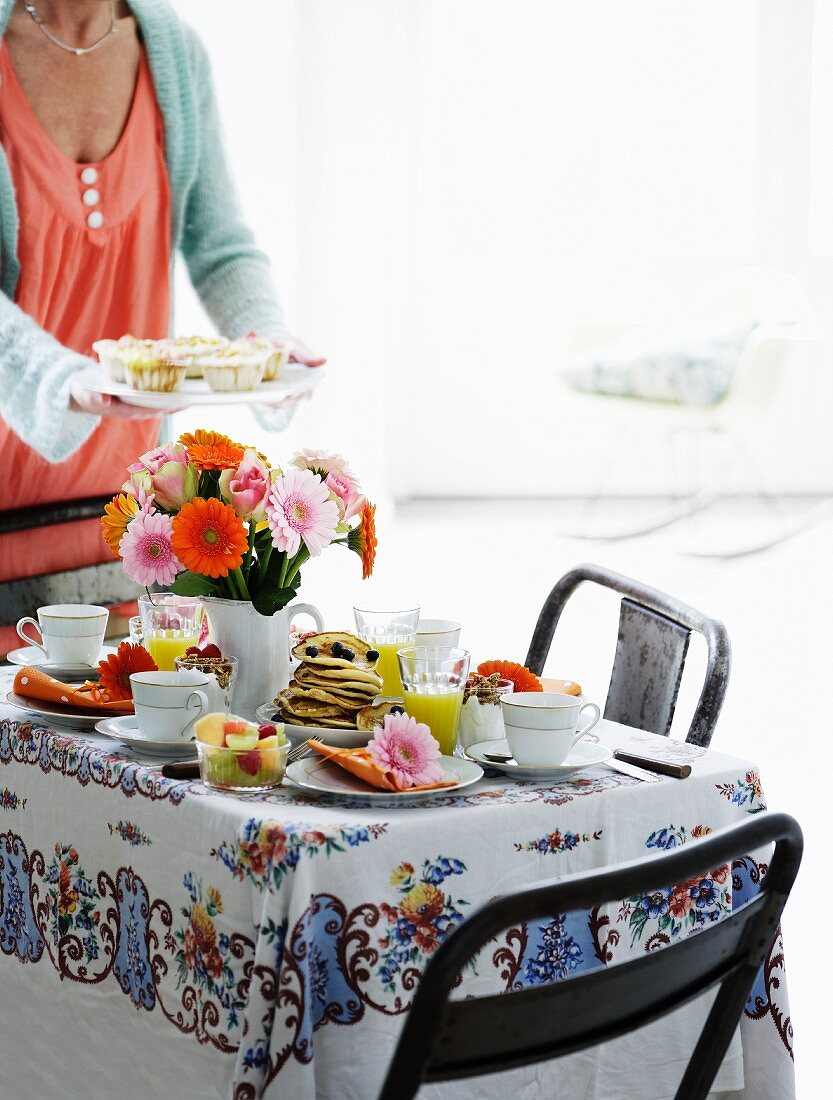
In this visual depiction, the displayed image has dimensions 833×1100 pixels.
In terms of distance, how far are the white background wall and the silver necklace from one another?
3151 mm

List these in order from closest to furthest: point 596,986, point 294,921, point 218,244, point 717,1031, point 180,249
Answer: point 596,986
point 717,1031
point 294,921
point 180,249
point 218,244

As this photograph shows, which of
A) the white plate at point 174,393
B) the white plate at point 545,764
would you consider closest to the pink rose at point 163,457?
the white plate at point 545,764

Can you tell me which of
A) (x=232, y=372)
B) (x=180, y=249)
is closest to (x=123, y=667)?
→ (x=232, y=372)

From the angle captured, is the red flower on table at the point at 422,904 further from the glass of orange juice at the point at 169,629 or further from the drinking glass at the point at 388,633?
the glass of orange juice at the point at 169,629

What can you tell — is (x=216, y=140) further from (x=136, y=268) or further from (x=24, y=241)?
(x=24, y=241)

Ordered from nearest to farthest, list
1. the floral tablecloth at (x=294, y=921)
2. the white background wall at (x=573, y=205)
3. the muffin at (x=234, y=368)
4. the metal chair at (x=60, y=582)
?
the floral tablecloth at (x=294, y=921) → the metal chair at (x=60, y=582) → the muffin at (x=234, y=368) → the white background wall at (x=573, y=205)

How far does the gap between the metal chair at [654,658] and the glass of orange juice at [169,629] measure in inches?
24.7

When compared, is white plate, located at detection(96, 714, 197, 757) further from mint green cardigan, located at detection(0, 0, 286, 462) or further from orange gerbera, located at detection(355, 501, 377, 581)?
mint green cardigan, located at detection(0, 0, 286, 462)

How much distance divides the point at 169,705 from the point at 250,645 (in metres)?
0.17

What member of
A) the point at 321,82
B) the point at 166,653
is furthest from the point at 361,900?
the point at 321,82

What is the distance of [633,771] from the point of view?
1.51 metres

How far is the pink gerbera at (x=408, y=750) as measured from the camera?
1.39 metres

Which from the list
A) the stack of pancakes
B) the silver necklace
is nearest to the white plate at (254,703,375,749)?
the stack of pancakes

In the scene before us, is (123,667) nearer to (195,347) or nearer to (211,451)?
(211,451)
